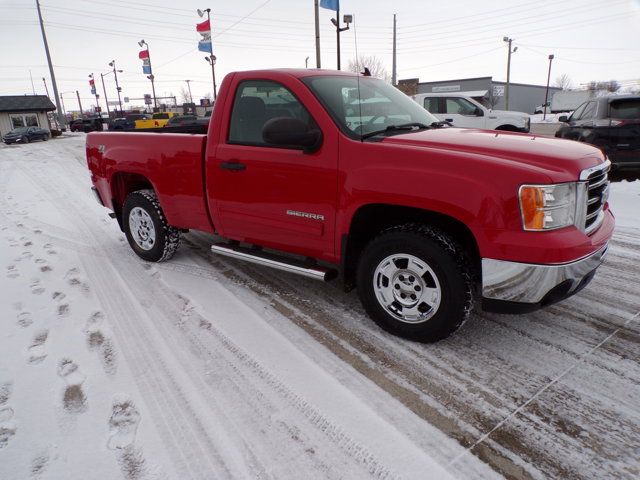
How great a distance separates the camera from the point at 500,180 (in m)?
2.52

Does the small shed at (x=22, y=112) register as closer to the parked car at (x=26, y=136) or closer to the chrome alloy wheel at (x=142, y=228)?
the parked car at (x=26, y=136)

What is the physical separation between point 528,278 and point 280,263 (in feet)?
Result: 6.30

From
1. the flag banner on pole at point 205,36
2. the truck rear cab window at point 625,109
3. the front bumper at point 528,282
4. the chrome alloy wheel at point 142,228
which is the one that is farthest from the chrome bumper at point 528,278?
the flag banner on pole at point 205,36

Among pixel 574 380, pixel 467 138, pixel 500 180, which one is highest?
pixel 467 138

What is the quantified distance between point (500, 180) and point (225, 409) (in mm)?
2060

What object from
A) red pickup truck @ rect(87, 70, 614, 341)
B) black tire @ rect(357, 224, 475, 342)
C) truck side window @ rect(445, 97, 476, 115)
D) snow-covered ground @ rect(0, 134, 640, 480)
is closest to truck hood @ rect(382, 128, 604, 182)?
red pickup truck @ rect(87, 70, 614, 341)

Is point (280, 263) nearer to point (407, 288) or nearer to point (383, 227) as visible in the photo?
point (383, 227)

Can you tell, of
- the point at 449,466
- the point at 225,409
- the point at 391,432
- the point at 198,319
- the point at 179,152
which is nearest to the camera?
the point at 449,466

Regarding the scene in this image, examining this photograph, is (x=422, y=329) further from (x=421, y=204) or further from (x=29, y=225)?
(x=29, y=225)

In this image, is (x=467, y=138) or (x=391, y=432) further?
(x=467, y=138)

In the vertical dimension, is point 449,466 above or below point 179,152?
below

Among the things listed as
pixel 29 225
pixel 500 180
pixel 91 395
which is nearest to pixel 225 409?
pixel 91 395

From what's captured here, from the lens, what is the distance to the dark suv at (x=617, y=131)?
7625mm

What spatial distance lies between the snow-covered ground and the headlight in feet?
3.19
